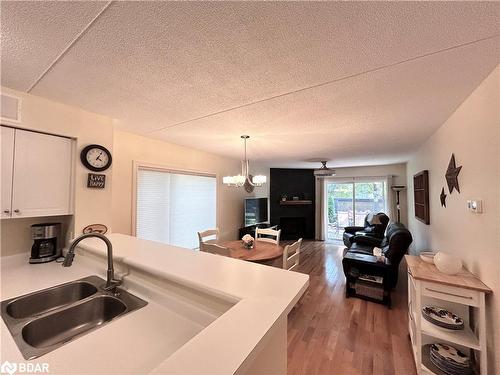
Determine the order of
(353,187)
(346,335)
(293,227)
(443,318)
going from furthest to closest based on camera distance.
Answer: (293,227)
(353,187)
(346,335)
(443,318)

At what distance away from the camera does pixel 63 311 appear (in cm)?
112

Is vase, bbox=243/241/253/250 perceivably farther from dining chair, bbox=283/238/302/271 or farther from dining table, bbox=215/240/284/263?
dining chair, bbox=283/238/302/271

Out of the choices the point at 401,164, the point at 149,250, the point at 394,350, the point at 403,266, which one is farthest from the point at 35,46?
the point at 401,164

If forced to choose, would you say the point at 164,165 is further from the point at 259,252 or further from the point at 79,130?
the point at 259,252

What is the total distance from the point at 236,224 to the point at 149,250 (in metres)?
3.46

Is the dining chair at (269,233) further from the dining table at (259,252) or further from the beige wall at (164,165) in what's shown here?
the beige wall at (164,165)

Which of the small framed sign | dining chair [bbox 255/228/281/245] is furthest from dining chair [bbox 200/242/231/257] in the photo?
Result: the small framed sign

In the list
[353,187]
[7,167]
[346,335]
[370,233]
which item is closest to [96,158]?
[7,167]

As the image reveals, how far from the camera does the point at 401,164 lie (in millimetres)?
5664

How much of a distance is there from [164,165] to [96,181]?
126 cm

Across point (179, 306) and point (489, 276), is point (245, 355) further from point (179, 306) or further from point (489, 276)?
point (489, 276)

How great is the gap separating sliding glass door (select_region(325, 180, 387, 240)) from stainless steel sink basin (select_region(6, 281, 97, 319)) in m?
6.32

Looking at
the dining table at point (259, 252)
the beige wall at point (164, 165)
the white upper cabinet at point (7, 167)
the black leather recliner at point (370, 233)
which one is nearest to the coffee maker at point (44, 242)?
the white upper cabinet at point (7, 167)

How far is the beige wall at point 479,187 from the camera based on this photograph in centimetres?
138
